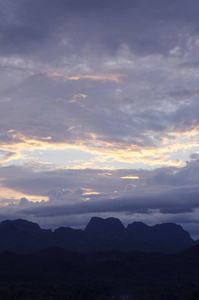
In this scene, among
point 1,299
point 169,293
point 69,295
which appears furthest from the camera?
point 169,293

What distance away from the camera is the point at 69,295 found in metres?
168

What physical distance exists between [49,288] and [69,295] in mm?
18356

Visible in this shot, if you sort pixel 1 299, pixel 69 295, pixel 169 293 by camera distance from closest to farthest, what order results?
pixel 1 299
pixel 69 295
pixel 169 293

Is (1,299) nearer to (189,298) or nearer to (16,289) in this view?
(16,289)

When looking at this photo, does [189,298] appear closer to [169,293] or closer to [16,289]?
[169,293]

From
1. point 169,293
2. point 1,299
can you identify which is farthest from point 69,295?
point 169,293

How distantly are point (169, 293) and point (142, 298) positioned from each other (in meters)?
15.4

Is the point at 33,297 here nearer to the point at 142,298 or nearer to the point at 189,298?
the point at 142,298

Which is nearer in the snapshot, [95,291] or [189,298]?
[189,298]

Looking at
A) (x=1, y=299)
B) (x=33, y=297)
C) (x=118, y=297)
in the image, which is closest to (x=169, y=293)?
(x=118, y=297)

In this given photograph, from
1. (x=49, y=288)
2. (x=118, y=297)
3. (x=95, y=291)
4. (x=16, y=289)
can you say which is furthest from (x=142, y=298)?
(x=16, y=289)

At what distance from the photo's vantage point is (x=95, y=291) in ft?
612

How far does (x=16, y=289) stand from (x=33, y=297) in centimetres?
2120

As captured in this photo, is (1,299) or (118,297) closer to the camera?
(1,299)
